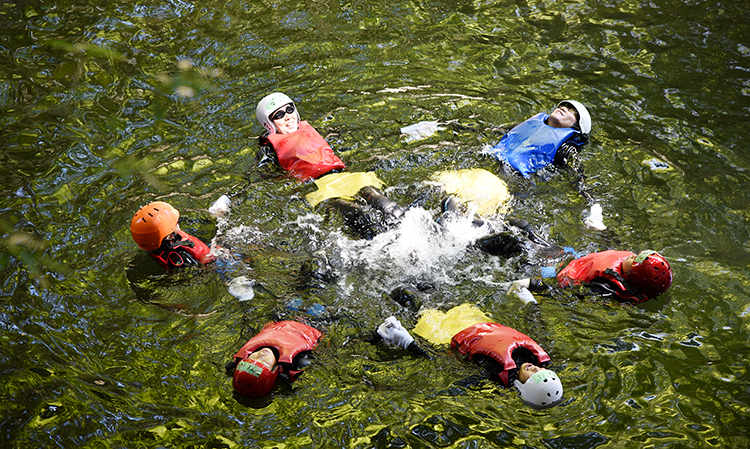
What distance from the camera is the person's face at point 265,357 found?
3871mm

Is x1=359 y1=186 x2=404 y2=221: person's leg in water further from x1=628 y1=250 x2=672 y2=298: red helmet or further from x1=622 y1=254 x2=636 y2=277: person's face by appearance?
x1=628 y1=250 x2=672 y2=298: red helmet

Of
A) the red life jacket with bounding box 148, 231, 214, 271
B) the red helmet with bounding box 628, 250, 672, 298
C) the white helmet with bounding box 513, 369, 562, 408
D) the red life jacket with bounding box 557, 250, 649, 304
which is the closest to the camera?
the white helmet with bounding box 513, 369, 562, 408

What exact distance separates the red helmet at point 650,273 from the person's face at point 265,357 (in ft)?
9.51

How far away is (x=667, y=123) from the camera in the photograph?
679 cm

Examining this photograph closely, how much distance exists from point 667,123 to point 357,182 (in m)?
4.08

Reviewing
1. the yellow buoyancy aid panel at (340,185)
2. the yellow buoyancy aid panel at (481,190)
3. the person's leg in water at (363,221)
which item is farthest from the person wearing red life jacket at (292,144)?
the yellow buoyancy aid panel at (481,190)

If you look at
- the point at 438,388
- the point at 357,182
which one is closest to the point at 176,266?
the point at 357,182

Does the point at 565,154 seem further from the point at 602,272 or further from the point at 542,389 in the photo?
the point at 542,389

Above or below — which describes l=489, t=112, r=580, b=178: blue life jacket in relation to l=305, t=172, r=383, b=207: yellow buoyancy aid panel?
above

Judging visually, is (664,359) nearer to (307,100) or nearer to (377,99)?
(377,99)

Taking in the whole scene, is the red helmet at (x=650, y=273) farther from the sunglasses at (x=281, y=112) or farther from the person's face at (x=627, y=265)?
the sunglasses at (x=281, y=112)

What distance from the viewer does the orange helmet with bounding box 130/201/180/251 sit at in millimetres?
4609

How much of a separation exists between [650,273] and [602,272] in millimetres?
360

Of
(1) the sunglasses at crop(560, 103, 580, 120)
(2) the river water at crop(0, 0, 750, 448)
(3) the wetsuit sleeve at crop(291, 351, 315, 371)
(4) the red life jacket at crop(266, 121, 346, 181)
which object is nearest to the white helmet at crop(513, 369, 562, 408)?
(2) the river water at crop(0, 0, 750, 448)
